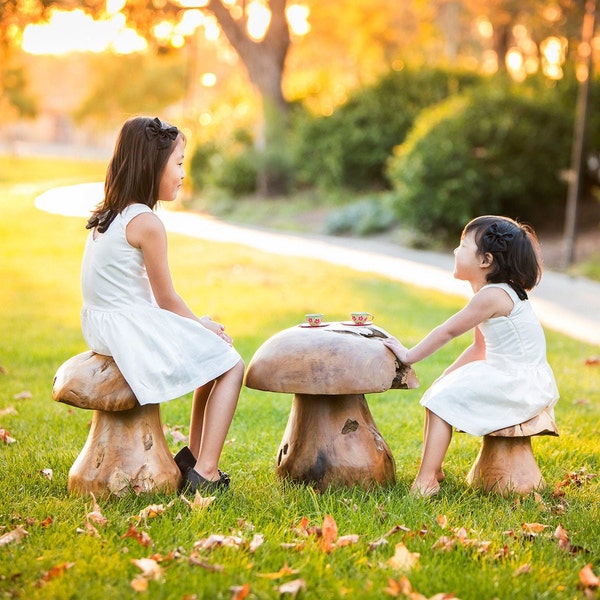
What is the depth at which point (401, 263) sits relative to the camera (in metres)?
15.0

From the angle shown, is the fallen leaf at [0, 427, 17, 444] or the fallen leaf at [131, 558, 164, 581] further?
the fallen leaf at [0, 427, 17, 444]

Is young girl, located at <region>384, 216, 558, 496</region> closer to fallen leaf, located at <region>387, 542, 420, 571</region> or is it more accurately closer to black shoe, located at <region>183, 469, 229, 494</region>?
fallen leaf, located at <region>387, 542, 420, 571</region>

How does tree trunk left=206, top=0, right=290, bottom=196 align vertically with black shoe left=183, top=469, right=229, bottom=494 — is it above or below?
above

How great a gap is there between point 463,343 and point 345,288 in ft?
11.3

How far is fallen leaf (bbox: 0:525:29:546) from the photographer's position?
3.64 m

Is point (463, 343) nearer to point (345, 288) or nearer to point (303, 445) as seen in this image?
point (345, 288)

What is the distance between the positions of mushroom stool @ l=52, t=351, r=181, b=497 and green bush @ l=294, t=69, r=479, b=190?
18.6 metres

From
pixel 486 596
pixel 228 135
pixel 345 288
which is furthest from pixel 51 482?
pixel 228 135

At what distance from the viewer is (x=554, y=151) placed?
58.2ft

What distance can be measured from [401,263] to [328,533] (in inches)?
453

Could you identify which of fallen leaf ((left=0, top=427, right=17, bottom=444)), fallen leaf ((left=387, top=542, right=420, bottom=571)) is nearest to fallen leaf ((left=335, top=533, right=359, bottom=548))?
fallen leaf ((left=387, top=542, right=420, bottom=571))

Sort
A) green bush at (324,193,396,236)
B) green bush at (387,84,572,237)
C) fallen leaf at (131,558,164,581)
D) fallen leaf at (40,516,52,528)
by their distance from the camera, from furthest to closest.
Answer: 1. green bush at (324,193,396,236)
2. green bush at (387,84,572,237)
3. fallen leaf at (40,516,52,528)
4. fallen leaf at (131,558,164,581)

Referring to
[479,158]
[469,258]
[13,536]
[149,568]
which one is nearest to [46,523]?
[13,536]

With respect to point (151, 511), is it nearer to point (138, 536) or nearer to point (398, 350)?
point (138, 536)
